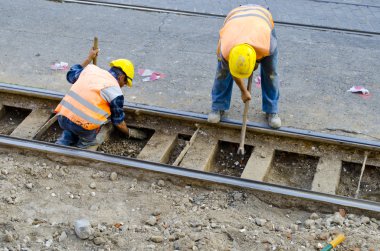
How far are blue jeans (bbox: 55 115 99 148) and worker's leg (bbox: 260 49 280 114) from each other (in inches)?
76.4

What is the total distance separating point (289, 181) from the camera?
6711 mm

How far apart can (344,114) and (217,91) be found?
1.57 metres

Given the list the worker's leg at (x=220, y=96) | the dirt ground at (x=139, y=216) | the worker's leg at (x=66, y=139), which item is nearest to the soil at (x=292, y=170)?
the dirt ground at (x=139, y=216)

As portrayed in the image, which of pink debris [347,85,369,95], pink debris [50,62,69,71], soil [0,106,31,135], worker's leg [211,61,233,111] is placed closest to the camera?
worker's leg [211,61,233,111]

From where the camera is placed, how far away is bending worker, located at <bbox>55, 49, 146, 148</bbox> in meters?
6.62

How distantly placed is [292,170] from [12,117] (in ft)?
11.0

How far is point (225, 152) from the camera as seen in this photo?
712 centimetres

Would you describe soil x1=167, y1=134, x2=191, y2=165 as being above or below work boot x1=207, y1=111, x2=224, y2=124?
below

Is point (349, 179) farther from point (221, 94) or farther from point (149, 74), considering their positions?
point (149, 74)

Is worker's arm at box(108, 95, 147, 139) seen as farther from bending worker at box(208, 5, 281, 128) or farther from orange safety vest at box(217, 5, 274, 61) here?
orange safety vest at box(217, 5, 274, 61)

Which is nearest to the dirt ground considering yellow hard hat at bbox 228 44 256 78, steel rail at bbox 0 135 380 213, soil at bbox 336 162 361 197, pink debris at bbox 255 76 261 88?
steel rail at bbox 0 135 380 213

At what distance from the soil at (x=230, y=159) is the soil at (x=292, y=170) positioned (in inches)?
12.6

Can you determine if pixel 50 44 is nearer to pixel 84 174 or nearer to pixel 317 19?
pixel 84 174

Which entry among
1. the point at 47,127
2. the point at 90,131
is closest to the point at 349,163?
the point at 90,131
